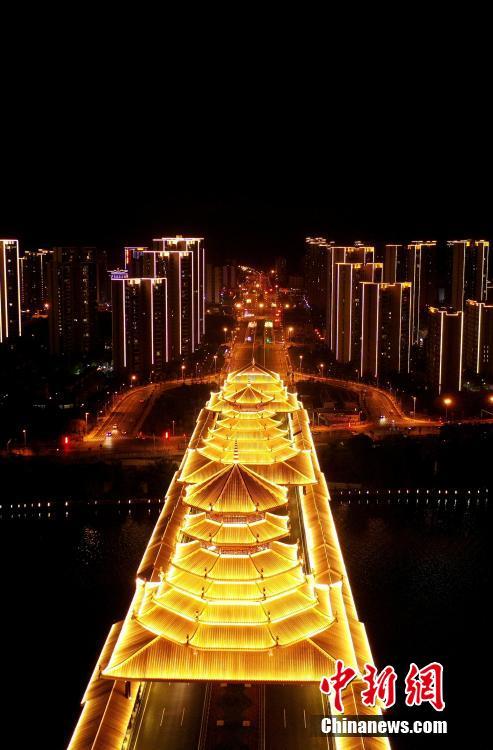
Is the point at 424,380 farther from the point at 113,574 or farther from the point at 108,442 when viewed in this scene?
the point at 113,574

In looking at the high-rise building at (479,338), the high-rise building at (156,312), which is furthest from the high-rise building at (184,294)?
the high-rise building at (479,338)

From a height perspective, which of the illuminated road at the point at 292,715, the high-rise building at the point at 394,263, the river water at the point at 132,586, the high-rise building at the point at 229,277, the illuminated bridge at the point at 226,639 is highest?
the high-rise building at the point at 394,263

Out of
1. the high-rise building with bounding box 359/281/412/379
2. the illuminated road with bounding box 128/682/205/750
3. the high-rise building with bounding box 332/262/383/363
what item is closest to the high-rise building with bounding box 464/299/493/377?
the high-rise building with bounding box 359/281/412/379

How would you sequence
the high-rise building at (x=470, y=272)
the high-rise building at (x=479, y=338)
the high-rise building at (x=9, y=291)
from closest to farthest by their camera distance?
the high-rise building at (x=479, y=338), the high-rise building at (x=9, y=291), the high-rise building at (x=470, y=272)

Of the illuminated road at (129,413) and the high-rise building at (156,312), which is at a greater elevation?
the high-rise building at (156,312)

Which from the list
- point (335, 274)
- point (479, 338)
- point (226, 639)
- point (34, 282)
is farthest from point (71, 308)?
point (226, 639)

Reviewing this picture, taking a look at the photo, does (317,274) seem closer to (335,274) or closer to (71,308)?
(335,274)

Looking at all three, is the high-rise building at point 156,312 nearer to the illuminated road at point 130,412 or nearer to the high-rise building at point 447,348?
the illuminated road at point 130,412

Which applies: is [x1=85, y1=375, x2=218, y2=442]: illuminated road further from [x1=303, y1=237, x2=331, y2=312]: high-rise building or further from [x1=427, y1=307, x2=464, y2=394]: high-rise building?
[x1=303, y1=237, x2=331, y2=312]: high-rise building
